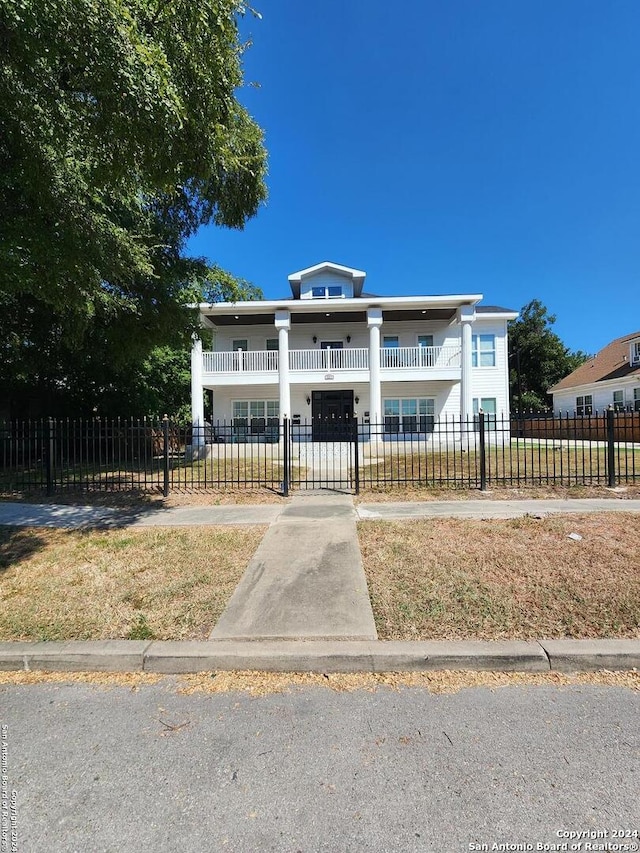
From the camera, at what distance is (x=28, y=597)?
4.27m

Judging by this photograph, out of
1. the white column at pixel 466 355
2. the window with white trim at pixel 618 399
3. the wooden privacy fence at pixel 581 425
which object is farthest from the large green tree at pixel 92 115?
the window with white trim at pixel 618 399

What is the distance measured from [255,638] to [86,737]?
4.17 feet

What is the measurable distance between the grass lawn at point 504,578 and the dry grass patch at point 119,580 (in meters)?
1.65

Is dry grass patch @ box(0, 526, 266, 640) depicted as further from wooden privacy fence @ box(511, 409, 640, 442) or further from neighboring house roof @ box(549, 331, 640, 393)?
neighboring house roof @ box(549, 331, 640, 393)

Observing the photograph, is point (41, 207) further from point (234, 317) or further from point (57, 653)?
point (234, 317)

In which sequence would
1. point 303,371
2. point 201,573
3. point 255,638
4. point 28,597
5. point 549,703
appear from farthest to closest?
point 303,371 < point 201,573 < point 28,597 < point 255,638 < point 549,703

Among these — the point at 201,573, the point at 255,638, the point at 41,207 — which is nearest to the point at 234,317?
the point at 41,207

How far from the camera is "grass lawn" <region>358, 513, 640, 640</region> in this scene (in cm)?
362

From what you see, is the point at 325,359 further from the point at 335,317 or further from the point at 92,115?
the point at 92,115

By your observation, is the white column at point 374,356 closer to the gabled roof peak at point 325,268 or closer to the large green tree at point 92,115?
the gabled roof peak at point 325,268

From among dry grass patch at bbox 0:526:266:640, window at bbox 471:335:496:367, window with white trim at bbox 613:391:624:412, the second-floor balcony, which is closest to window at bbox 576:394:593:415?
window with white trim at bbox 613:391:624:412

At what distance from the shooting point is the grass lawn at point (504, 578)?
3623mm

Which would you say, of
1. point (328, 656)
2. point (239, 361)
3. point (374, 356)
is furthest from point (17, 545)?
point (374, 356)

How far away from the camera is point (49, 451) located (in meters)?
9.16
